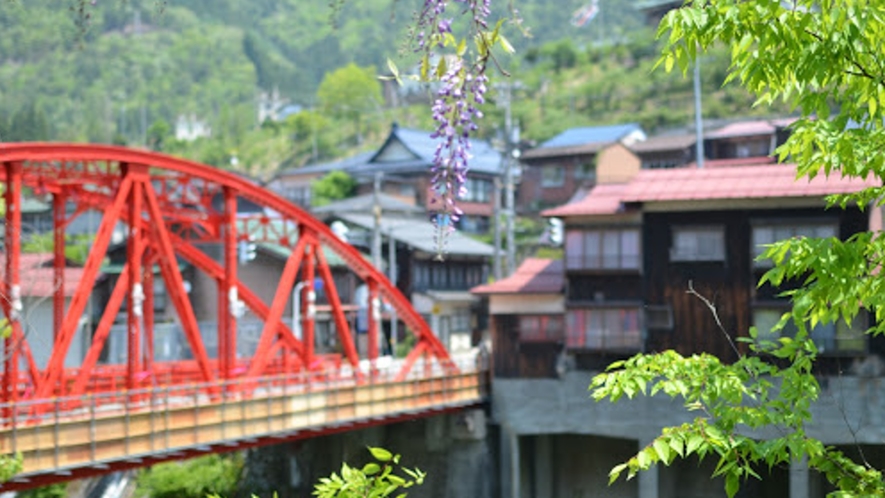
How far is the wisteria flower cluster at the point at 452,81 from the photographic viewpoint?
16.8ft

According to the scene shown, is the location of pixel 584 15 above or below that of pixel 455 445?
above

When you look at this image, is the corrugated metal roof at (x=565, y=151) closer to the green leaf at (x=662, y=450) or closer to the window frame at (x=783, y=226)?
the window frame at (x=783, y=226)

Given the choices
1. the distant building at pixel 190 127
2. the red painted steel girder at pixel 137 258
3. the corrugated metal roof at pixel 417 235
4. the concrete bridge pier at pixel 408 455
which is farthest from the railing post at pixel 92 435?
the distant building at pixel 190 127

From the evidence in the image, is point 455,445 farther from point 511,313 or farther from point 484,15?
point 484,15

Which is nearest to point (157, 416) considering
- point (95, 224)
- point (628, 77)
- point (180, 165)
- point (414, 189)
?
point (180, 165)

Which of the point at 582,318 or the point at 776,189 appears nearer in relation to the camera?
the point at 776,189

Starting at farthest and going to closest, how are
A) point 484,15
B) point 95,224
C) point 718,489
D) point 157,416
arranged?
point 95,224 → point 718,489 → point 157,416 → point 484,15

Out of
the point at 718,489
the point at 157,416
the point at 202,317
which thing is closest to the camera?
the point at 157,416

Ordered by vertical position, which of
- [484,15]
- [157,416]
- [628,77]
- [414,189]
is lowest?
[157,416]

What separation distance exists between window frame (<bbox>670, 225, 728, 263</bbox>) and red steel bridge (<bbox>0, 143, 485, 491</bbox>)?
5671 mm

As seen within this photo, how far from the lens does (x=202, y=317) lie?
132 feet

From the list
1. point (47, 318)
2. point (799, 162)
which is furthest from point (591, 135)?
point (799, 162)

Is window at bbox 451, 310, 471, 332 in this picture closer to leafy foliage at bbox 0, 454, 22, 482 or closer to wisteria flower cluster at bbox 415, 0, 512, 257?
leafy foliage at bbox 0, 454, 22, 482

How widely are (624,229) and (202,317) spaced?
707 inches
